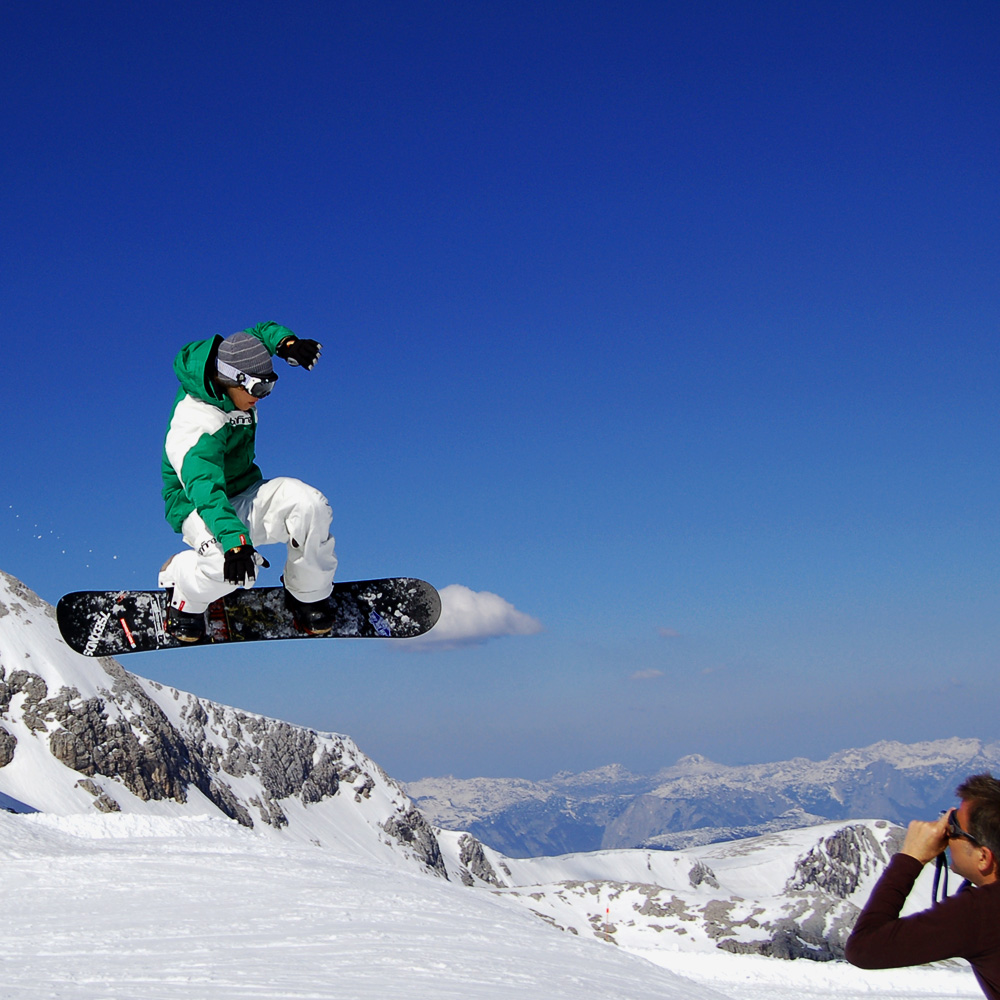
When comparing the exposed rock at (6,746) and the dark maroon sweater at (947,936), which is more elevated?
the dark maroon sweater at (947,936)

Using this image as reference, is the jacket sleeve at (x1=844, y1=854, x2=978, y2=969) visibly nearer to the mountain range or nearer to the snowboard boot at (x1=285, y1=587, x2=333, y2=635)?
the snowboard boot at (x1=285, y1=587, x2=333, y2=635)

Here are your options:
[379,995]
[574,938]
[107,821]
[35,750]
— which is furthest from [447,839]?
[379,995]

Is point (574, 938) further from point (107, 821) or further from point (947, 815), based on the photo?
point (107, 821)

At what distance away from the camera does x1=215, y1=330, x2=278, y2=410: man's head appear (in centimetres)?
644

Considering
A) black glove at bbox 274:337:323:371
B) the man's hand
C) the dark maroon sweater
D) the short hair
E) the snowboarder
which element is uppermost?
black glove at bbox 274:337:323:371

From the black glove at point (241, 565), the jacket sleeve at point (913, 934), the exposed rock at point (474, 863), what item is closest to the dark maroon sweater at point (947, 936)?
the jacket sleeve at point (913, 934)

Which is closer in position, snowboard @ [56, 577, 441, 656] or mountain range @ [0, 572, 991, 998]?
snowboard @ [56, 577, 441, 656]

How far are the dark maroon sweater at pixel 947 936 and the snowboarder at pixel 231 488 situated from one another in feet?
14.5

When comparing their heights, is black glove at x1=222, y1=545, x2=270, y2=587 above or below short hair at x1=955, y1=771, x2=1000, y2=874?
above

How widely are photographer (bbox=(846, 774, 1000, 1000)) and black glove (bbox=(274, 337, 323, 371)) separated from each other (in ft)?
16.2

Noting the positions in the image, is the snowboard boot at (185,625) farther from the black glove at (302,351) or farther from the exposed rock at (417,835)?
the exposed rock at (417,835)

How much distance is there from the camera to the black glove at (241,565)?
19.7 feet

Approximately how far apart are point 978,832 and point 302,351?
17.3ft

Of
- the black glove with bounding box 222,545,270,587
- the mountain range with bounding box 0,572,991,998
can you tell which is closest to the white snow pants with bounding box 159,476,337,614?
the black glove with bounding box 222,545,270,587
